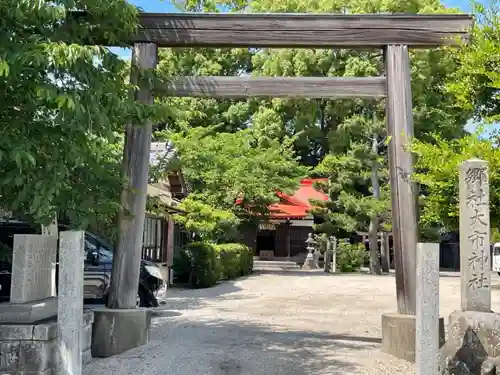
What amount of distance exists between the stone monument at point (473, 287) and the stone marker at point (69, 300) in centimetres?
379

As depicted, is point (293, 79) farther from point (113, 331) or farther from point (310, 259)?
point (310, 259)

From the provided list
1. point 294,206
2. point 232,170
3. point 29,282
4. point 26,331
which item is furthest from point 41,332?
point 294,206

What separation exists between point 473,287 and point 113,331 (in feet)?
14.5

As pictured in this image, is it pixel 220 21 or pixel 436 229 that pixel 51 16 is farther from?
pixel 436 229

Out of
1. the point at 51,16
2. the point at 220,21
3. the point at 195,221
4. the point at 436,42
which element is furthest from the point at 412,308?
the point at 195,221

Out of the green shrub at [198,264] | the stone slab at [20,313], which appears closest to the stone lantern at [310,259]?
the green shrub at [198,264]

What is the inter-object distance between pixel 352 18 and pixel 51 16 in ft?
13.4

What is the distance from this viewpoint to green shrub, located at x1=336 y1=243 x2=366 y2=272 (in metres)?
28.3

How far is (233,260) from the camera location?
21.8m

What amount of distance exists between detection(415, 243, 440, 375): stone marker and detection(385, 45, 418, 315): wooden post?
2.26m

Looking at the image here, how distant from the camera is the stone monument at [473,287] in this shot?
5.95m

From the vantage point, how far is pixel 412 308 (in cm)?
716

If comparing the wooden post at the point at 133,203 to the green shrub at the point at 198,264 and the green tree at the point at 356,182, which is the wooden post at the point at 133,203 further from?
the green tree at the point at 356,182

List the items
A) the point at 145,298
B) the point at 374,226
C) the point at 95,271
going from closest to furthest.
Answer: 1. the point at 95,271
2. the point at 145,298
3. the point at 374,226
